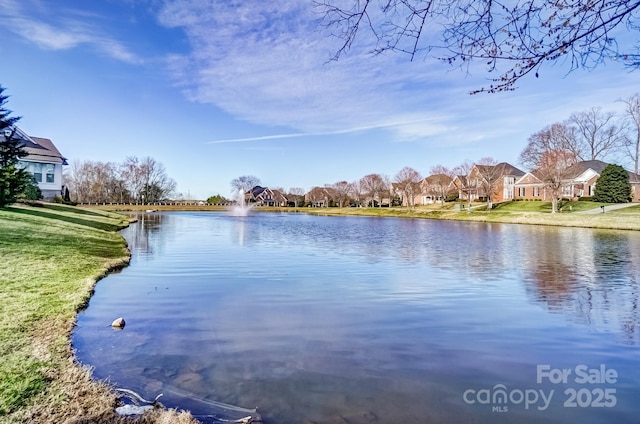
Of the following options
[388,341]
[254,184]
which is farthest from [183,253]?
[254,184]

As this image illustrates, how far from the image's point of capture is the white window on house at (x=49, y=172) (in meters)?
43.9

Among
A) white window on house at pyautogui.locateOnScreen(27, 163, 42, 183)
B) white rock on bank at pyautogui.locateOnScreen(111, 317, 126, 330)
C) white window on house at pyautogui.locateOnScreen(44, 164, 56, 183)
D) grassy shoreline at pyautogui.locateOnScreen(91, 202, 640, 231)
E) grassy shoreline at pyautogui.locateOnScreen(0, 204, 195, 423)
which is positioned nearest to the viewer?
grassy shoreline at pyautogui.locateOnScreen(0, 204, 195, 423)

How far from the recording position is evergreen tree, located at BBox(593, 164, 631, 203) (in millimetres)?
51656

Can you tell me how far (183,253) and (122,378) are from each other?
43.7 feet

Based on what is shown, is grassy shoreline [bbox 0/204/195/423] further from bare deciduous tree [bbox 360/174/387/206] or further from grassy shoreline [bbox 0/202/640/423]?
bare deciduous tree [bbox 360/174/387/206]

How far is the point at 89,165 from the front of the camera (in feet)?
328

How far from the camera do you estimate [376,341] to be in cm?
682

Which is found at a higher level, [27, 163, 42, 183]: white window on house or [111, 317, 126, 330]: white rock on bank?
[27, 163, 42, 183]: white window on house

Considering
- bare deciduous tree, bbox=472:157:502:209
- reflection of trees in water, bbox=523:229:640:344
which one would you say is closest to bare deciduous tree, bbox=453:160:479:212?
bare deciduous tree, bbox=472:157:502:209

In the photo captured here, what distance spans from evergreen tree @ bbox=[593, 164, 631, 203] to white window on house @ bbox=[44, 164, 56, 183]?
6860cm

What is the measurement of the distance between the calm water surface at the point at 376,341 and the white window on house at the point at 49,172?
39056mm

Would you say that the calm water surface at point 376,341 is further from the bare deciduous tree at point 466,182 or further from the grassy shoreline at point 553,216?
the bare deciduous tree at point 466,182

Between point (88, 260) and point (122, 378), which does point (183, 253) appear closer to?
point (88, 260)

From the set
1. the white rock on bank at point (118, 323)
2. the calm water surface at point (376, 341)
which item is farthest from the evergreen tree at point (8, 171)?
the white rock on bank at point (118, 323)
